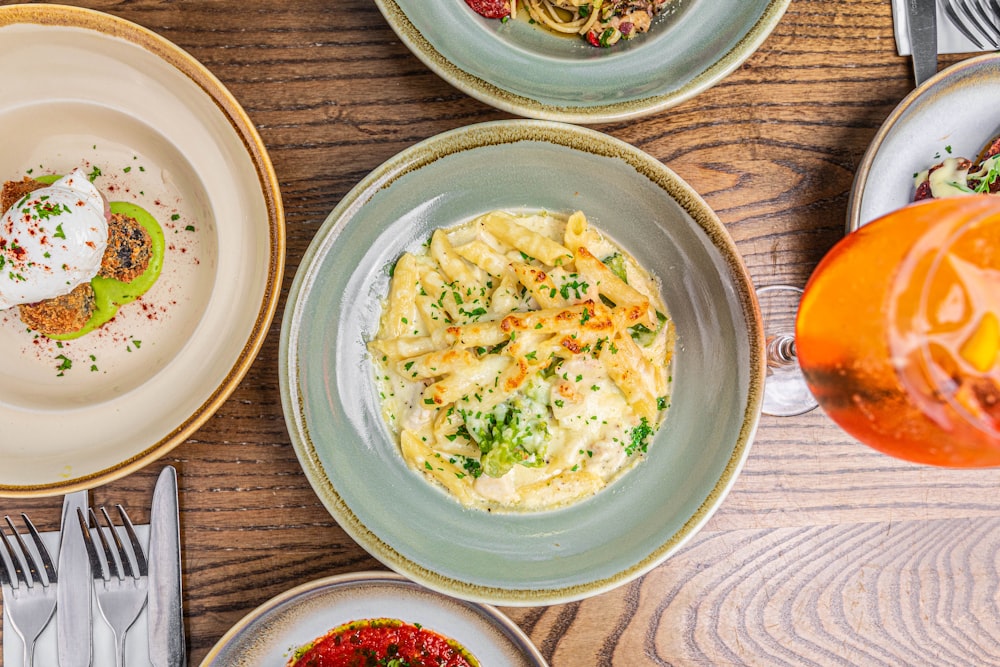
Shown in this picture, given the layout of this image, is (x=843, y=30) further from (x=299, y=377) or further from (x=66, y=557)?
(x=66, y=557)

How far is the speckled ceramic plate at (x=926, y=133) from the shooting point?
157 centimetres

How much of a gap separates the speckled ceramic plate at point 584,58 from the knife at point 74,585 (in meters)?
1.31

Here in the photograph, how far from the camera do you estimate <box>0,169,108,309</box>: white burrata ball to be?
1.45m

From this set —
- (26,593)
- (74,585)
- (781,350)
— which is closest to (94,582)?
(74,585)

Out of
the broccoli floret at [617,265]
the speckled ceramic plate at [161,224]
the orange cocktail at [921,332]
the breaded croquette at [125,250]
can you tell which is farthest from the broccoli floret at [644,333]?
the breaded croquette at [125,250]

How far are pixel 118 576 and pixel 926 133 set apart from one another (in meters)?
2.17

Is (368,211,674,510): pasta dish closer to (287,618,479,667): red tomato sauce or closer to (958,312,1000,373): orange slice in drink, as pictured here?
(287,618,479,667): red tomato sauce

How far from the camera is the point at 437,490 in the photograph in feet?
5.19

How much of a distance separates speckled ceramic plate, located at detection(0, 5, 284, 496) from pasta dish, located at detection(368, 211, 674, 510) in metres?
0.34

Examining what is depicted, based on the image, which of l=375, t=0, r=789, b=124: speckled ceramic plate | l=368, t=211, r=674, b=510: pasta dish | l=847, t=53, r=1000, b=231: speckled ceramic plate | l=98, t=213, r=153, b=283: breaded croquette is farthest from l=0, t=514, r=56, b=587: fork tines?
l=847, t=53, r=1000, b=231: speckled ceramic plate

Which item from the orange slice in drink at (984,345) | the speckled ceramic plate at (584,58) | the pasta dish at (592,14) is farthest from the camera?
the pasta dish at (592,14)

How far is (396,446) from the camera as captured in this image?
1.59 metres

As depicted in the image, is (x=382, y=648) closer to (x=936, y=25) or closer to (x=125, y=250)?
(x=125, y=250)

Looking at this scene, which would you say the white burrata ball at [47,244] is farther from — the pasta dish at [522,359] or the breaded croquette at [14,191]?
the pasta dish at [522,359]
